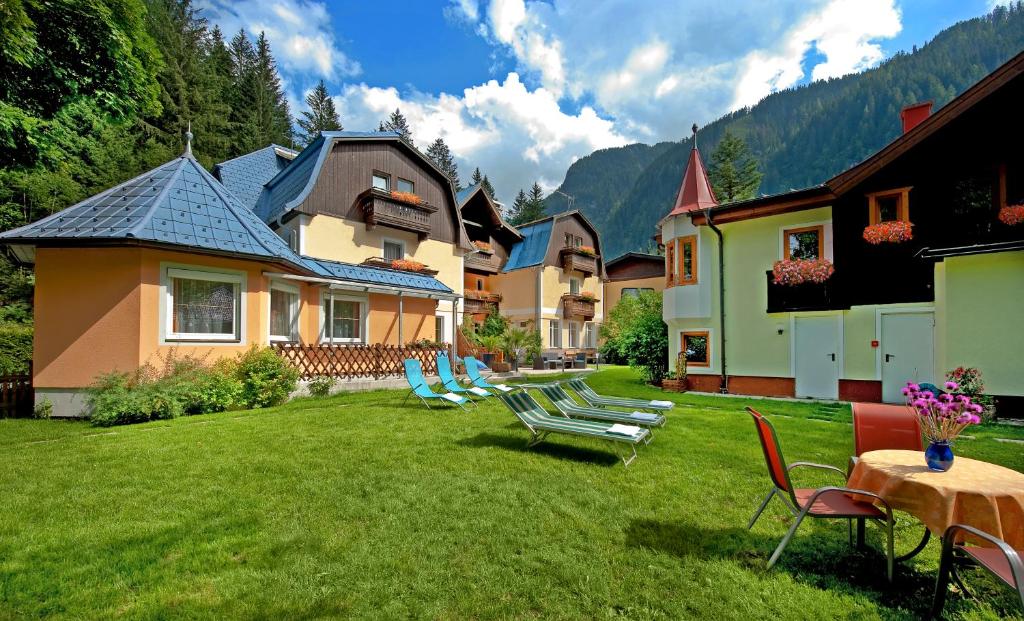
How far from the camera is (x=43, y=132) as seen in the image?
410 inches

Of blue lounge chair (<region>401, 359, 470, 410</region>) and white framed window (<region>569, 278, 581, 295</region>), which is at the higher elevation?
white framed window (<region>569, 278, 581, 295</region>)

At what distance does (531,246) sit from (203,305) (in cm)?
2081

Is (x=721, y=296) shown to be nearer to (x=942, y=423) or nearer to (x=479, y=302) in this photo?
(x=942, y=423)

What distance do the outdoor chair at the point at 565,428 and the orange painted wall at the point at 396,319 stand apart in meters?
10.3

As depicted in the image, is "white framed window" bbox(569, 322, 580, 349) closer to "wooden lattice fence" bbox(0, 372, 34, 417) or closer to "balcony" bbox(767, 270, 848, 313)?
"balcony" bbox(767, 270, 848, 313)

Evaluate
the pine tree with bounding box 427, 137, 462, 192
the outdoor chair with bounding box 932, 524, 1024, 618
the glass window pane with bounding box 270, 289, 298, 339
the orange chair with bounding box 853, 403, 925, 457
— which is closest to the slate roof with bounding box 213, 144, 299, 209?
the glass window pane with bounding box 270, 289, 298, 339

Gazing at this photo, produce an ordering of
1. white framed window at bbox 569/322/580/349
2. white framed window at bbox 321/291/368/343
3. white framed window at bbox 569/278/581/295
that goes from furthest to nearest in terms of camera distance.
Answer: white framed window at bbox 569/278/581/295 < white framed window at bbox 569/322/580/349 < white framed window at bbox 321/291/368/343

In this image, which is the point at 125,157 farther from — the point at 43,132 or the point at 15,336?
the point at 43,132

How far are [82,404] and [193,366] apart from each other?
2.10 metres

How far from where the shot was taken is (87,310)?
29.4ft

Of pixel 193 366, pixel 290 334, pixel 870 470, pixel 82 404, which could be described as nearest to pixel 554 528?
pixel 870 470

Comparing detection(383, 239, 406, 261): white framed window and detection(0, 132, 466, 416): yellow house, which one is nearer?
detection(0, 132, 466, 416): yellow house

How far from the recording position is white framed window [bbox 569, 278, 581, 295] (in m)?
29.2

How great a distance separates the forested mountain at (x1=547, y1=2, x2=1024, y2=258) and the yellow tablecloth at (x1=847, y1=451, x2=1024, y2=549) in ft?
280
